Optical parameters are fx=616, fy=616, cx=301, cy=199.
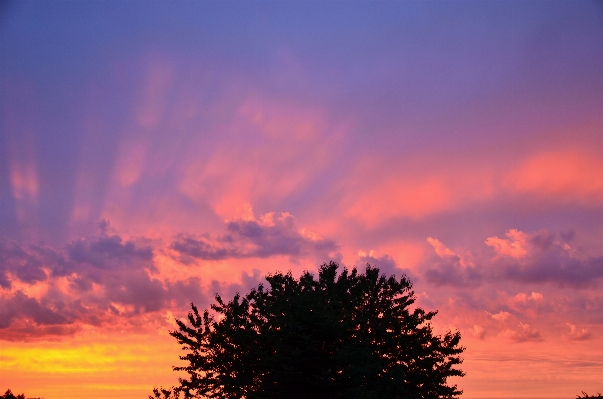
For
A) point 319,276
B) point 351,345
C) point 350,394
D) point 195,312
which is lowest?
point 350,394

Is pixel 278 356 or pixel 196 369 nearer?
pixel 278 356

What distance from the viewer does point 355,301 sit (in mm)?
59219

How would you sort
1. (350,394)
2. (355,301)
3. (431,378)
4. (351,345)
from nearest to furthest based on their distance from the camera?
(350,394) < (351,345) < (431,378) < (355,301)

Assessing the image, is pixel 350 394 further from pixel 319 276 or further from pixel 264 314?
pixel 319 276

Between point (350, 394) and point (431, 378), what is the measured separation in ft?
47.9

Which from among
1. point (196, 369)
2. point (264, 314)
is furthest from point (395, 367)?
point (196, 369)

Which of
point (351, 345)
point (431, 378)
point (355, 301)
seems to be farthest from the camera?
point (355, 301)

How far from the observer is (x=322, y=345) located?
45.6 m

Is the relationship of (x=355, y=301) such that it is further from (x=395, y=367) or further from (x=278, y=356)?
(x=278, y=356)

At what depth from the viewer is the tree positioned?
4422cm

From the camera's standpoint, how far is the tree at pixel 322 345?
44.2 m

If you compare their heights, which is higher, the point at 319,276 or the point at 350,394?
the point at 319,276

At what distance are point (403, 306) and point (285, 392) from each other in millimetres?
19436

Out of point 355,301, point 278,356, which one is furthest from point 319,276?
point 278,356
